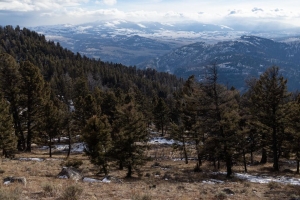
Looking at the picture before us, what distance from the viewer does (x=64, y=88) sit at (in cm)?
9694

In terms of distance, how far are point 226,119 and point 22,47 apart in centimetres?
15108

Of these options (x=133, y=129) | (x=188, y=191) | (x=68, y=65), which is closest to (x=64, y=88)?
(x=68, y=65)

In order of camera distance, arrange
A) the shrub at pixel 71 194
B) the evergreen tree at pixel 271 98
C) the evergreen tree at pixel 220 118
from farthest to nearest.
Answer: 1. the evergreen tree at pixel 271 98
2. the evergreen tree at pixel 220 118
3. the shrub at pixel 71 194

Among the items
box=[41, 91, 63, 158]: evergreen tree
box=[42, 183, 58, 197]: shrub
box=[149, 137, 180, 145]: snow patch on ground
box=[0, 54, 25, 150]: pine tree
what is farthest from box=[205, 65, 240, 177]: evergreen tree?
box=[149, 137, 180, 145]: snow patch on ground

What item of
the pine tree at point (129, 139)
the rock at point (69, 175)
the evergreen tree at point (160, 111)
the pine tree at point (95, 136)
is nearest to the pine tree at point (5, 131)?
the pine tree at point (95, 136)

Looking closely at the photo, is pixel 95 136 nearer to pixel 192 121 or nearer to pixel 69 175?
pixel 69 175

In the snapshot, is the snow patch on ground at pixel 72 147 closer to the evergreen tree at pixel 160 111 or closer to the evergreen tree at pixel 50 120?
the evergreen tree at pixel 50 120

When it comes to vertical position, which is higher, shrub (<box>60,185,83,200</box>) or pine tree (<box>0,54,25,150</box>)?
pine tree (<box>0,54,25,150</box>)

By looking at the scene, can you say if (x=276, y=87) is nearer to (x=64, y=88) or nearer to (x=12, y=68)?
(x=12, y=68)

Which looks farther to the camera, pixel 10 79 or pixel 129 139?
pixel 10 79

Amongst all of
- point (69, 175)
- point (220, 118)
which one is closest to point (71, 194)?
point (69, 175)

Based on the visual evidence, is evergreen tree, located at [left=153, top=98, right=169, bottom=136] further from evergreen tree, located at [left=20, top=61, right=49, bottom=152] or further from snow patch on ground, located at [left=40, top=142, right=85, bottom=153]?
evergreen tree, located at [left=20, top=61, right=49, bottom=152]

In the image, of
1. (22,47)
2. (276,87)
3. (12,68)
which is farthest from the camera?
(22,47)

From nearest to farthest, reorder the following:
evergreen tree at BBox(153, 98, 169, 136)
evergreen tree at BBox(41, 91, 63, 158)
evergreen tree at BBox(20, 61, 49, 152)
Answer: evergreen tree at BBox(20, 61, 49, 152), evergreen tree at BBox(41, 91, 63, 158), evergreen tree at BBox(153, 98, 169, 136)
